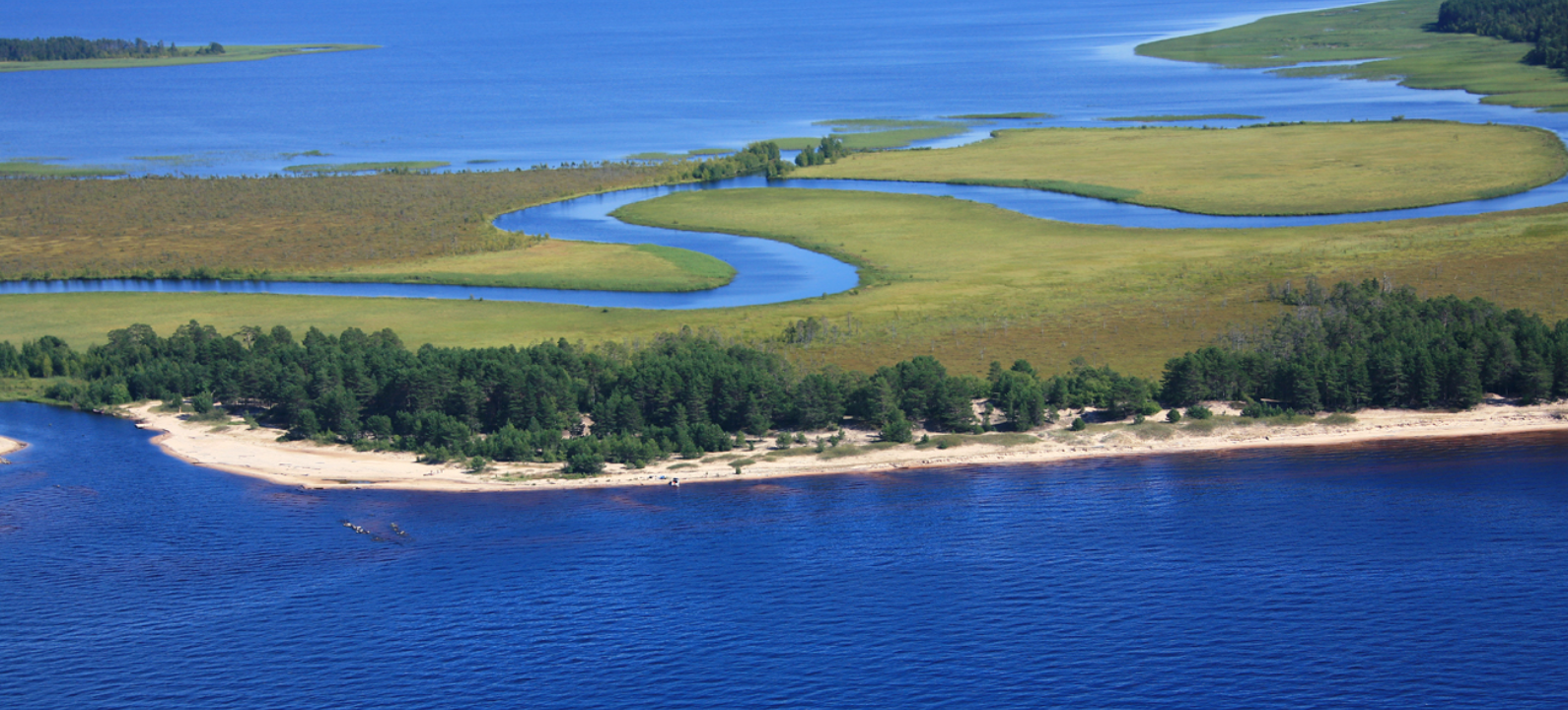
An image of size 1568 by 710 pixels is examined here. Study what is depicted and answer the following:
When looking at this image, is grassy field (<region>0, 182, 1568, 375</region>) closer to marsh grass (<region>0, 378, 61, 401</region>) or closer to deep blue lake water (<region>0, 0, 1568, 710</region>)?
marsh grass (<region>0, 378, 61, 401</region>)

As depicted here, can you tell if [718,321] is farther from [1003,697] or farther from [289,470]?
[1003,697]

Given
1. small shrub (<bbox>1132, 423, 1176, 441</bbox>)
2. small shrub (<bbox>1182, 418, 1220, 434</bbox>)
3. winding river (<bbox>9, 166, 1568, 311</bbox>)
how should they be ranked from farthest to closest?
winding river (<bbox>9, 166, 1568, 311</bbox>), small shrub (<bbox>1182, 418, 1220, 434</bbox>), small shrub (<bbox>1132, 423, 1176, 441</bbox>)

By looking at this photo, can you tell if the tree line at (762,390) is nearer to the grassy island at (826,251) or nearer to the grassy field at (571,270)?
the grassy island at (826,251)

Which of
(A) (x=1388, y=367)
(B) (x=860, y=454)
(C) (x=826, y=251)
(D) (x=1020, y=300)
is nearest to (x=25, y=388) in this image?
(B) (x=860, y=454)

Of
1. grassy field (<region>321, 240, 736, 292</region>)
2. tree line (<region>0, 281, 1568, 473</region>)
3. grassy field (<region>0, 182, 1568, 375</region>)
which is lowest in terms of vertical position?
tree line (<region>0, 281, 1568, 473</region>)

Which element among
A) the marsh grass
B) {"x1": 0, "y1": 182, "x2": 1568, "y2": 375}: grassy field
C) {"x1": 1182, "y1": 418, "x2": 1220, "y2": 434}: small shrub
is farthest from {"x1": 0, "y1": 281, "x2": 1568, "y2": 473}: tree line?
the marsh grass

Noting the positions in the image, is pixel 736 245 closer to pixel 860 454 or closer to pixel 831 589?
pixel 860 454
